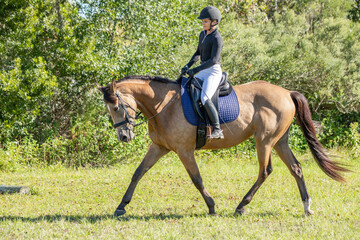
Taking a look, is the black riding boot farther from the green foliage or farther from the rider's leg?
the green foliage

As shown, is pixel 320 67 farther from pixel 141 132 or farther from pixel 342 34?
pixel 141 132

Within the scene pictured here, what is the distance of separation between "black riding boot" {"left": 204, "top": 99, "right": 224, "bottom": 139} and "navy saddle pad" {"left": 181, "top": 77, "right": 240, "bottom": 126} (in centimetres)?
22

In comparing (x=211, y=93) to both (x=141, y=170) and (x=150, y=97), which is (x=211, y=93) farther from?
(x=141, y=170)

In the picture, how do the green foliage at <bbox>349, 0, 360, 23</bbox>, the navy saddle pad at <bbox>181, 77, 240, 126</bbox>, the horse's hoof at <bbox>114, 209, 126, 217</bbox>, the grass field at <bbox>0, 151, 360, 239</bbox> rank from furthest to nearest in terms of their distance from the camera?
the green foliage at <bbox>349, 0, 360, 23</bbox>, the horse's hoof at <bbox>114, 209, 126, 217</bbox>, the navy saddle pad at <bbox>181, 77, 240, 126</bbox>, the grass field at <bbox>0, 151, 360, 239</bbox>

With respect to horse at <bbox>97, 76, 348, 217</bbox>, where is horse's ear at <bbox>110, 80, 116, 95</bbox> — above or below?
above

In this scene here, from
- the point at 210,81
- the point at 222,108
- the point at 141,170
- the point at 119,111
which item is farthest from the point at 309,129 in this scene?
the point at 119,111

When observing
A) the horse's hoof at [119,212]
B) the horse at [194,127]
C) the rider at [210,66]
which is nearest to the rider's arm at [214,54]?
the rider at [210,66]

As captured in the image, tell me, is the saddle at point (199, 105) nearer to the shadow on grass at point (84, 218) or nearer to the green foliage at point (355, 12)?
the shadow on grass at point (84, 218)

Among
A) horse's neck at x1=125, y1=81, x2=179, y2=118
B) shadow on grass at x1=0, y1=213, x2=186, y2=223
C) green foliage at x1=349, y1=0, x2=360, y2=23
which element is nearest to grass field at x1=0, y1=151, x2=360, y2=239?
shadow on grass at x1=0, y1=213, x2=186, y2=223

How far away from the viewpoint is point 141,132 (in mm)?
12773

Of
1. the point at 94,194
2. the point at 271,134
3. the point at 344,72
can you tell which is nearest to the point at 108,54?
the point at 94,194

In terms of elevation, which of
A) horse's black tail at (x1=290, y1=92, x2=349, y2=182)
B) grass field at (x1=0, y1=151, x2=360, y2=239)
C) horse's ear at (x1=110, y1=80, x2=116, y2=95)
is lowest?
grass field at (x1=0, y1=151, x2=360, y2=239)

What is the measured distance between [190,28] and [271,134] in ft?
22.9

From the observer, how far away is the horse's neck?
250 inches
